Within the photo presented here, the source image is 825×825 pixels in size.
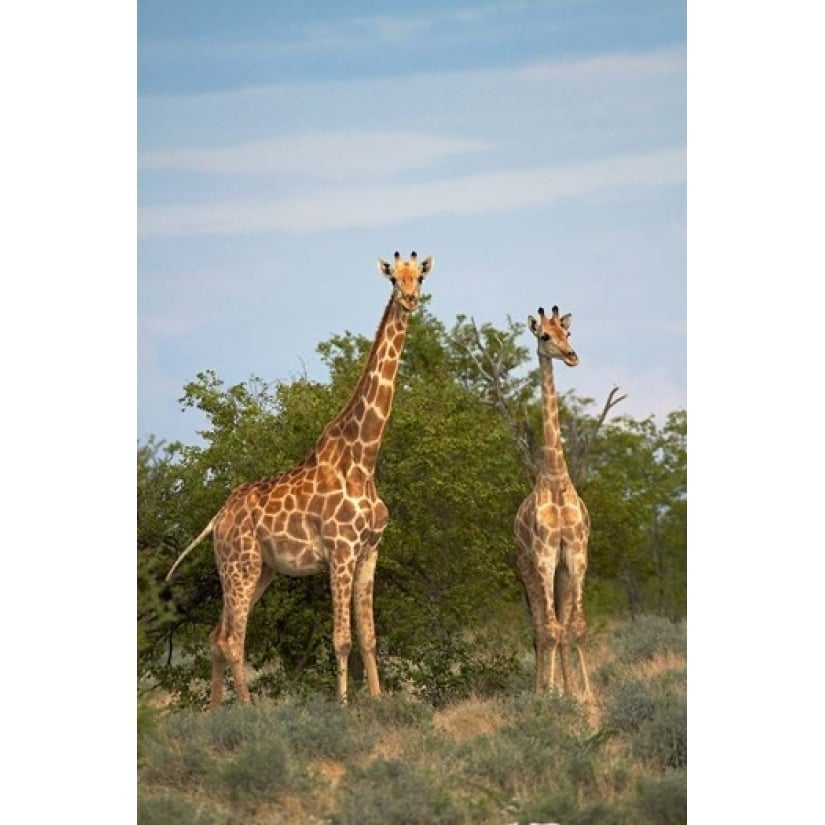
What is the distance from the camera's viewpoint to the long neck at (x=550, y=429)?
9977mm

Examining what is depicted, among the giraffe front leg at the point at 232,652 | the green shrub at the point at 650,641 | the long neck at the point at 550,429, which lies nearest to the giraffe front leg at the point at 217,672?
the giraffe front leg at the point at 232,652

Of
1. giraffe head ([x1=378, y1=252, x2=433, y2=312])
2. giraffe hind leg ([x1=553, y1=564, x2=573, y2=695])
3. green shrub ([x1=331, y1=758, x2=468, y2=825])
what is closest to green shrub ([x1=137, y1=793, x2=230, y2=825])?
green shrub ([x1=331, y1=758, x2=468, y2=825])

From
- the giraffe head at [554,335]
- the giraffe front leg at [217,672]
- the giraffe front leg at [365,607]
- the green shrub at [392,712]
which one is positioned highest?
the giraffe head at [554,335]

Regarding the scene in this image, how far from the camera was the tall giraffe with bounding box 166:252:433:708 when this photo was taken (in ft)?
31.4

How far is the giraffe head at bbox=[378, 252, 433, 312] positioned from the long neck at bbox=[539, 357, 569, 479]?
0.86m

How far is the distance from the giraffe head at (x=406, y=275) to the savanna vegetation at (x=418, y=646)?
1.18m

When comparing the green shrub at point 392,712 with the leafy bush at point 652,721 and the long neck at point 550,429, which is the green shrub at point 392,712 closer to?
the leafy bush at point 652,721

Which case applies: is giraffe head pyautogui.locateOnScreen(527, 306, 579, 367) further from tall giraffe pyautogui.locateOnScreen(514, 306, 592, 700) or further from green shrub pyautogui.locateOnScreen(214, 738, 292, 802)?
green shrub pyautogui.locateOnScreen(214, 738, 292, 802)

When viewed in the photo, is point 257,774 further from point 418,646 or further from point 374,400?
point 418,646
